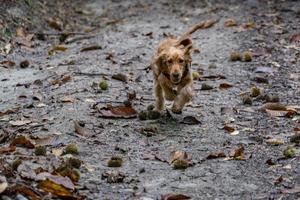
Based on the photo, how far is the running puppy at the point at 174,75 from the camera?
22.3 ft

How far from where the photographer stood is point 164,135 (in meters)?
6.60

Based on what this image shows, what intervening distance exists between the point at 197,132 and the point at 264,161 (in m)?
1.11

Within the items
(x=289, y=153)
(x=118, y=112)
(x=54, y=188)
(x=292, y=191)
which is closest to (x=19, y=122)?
(x=118, y=112)

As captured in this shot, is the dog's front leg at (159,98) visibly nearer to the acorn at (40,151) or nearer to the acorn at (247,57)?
the acorn at (40,151)

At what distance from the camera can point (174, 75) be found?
672 cm

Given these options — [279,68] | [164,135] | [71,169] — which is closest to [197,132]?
[164,135]

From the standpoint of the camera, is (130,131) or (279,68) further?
(279,68)

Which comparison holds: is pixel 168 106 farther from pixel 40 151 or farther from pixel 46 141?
pixel 40 151

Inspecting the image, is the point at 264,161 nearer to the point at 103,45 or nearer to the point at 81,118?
the point at 81,118

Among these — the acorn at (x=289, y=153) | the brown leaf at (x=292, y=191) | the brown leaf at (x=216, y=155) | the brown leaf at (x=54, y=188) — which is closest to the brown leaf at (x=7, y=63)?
the brown leaf at (x=216, y=155)

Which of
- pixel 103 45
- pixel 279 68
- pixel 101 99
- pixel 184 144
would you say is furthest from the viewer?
pixel 103 45

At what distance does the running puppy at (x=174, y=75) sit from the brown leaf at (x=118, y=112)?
314mm

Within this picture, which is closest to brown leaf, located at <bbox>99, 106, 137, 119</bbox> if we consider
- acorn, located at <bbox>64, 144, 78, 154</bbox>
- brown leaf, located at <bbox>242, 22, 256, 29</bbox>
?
acorn, located at <bbox>64, 144, 78, 154</bbox>

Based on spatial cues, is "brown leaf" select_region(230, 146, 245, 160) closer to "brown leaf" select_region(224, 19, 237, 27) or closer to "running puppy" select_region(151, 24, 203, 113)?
"running puppy" select_region(151, 24, 203, 113)
